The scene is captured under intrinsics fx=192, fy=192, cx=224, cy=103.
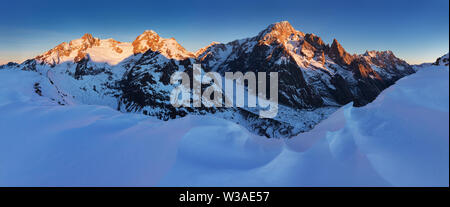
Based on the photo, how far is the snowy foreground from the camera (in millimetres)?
5598

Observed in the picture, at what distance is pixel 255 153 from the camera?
7727mm

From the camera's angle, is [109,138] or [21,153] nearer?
[21,153]

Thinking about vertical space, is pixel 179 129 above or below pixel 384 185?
above

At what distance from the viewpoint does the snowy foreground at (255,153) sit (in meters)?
5.60

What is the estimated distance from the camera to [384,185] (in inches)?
209

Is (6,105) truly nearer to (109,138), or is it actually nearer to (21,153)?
(21,153)
